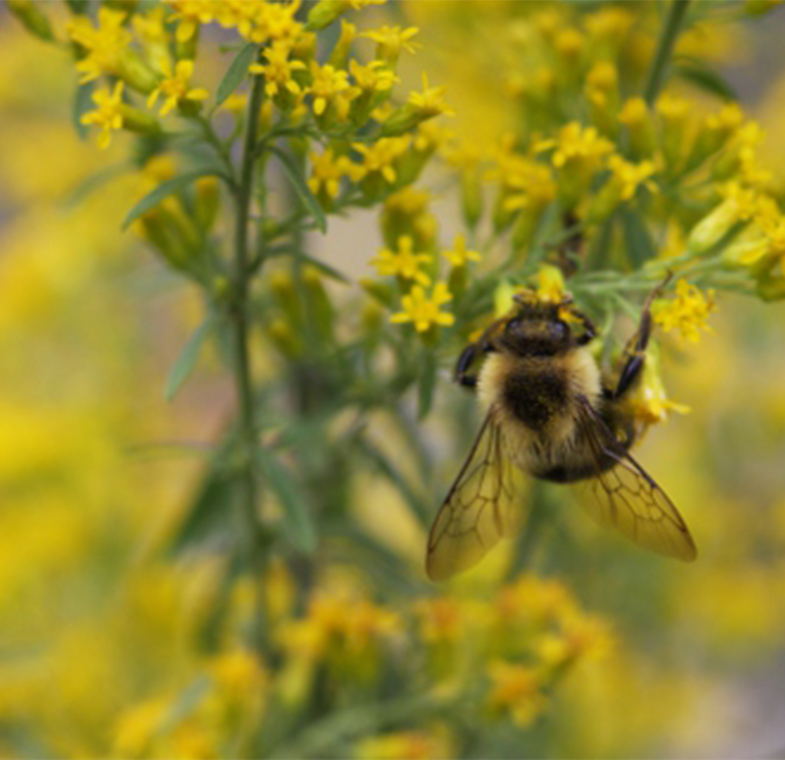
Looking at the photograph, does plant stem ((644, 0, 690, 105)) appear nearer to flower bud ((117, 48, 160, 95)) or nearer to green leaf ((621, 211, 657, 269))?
green leaf ((621, 211, 657, 269))

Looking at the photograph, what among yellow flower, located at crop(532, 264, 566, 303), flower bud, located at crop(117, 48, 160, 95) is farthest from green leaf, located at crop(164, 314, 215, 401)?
yellow flower, located at crop(532, 264, 566, 303)

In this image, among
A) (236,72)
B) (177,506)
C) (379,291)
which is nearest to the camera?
(236,72)

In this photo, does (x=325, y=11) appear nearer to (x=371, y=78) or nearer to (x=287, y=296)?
(x=371, y=78)

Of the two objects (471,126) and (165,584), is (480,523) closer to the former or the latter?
(165,584)

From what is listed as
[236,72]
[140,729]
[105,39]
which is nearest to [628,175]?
[236,72]

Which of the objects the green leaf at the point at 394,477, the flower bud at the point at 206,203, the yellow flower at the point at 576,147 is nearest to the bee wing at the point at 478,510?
the green leaf at the point at 394,477

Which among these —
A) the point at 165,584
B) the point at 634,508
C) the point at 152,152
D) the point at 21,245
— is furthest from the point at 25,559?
the point at 634,508

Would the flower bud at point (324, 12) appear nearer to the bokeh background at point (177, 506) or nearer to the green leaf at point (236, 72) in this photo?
the green leaf at point (236, 72)
